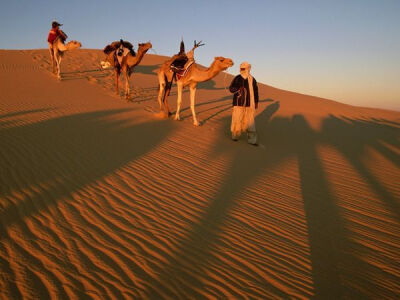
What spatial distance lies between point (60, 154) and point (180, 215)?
9.34 ft

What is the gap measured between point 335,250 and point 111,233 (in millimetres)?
2709

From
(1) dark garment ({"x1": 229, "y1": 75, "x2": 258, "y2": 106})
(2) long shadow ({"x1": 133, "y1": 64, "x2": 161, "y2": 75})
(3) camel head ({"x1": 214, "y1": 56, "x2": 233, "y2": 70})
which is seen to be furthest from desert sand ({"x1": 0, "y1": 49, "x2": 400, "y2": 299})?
(2) long shadow ({"x1": 133, "y1": 64, "x2": 161, "y2": 75})

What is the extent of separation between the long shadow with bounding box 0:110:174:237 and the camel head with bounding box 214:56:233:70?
95.2 inches

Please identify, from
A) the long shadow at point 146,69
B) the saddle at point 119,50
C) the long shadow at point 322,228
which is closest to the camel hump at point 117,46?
the saddle at point 119,50

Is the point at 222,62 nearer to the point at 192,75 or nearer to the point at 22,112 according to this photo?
the point at 192,75

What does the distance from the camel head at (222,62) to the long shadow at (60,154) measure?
2.42m

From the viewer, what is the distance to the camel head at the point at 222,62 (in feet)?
25.5

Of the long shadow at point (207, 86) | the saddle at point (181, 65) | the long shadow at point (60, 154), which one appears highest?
the saddle at point (181, 65)

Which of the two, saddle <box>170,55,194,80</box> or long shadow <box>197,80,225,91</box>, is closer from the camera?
saddle <box>170,55,194,80</box>

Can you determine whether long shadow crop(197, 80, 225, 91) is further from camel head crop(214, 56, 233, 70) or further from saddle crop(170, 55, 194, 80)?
camel head crop(214, 56, 233, 70)

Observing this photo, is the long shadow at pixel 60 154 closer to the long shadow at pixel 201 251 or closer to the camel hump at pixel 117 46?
the long shadow at pixel 201 251

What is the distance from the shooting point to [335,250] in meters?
3.47

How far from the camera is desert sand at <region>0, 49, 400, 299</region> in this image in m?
2.59

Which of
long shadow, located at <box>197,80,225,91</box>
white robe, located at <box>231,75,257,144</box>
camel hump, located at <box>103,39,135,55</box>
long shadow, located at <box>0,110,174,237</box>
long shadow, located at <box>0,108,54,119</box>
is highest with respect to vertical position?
camel hump, located at <box>103,39,135,55</box>
